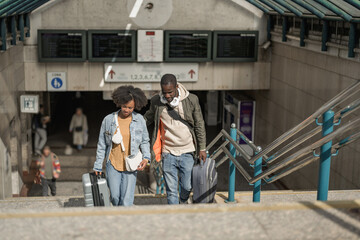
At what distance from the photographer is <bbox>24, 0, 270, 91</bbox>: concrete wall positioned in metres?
12.7

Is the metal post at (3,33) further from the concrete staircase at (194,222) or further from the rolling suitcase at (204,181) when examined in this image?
the concrete staircase at (194,222)

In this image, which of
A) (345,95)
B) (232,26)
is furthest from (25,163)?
(345,95)

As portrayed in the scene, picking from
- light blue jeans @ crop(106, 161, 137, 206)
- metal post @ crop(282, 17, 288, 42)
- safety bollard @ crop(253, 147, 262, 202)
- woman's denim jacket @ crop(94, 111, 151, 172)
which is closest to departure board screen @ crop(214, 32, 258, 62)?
metal post @ crop(282, 17, 288, 42)

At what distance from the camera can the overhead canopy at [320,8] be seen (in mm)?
8625

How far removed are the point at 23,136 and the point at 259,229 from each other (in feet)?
35.4

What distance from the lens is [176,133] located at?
5414 millimetres

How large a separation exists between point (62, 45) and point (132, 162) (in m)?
8.33

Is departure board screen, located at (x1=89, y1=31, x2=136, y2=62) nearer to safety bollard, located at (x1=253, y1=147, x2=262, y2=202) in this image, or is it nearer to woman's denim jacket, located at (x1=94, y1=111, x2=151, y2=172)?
safety bollard, located at (x1=253, y1=147, x2=262, y2=202)

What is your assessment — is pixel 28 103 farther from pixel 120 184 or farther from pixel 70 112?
pixel 70 112

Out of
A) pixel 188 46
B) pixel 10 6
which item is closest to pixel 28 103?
pixel 10 6

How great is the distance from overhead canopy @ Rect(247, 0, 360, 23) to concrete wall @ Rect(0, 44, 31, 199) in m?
5.38

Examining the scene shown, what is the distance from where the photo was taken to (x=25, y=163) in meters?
13.6

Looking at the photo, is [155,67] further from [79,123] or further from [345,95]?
[345,95]

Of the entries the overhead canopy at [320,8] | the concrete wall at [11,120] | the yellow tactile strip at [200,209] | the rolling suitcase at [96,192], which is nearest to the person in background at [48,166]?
the concrete wall at [11,120]
